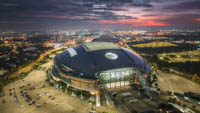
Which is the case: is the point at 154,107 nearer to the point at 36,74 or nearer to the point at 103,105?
the point at 103,105

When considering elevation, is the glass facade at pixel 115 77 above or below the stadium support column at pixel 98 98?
above

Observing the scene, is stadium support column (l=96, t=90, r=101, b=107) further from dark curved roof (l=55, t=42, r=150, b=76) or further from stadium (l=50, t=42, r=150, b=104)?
dark curved roof (l=55, t=42, r=150, b=76)

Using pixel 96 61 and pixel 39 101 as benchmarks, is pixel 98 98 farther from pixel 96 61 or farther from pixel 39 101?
pixel 39 101

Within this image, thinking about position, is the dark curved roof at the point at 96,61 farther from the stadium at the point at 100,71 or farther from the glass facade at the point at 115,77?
the glass facade at the point at 115,77

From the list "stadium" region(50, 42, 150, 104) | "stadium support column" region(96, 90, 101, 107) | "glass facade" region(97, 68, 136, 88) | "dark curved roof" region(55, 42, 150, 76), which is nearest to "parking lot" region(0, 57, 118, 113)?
"stadium support column" region(96, 90, 101, 107)

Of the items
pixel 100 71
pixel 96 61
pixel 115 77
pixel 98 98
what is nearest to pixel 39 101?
pixel 98 98

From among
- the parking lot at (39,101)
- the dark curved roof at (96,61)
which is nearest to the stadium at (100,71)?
the dark curved roof at (96,61)

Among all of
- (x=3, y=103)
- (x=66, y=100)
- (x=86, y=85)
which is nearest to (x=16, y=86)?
(x=3, y=103)

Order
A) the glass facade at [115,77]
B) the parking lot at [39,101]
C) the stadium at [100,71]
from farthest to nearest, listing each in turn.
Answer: the glass facade at [115,77] → the stadium at [100,71] → the parking lot at [39,101]
